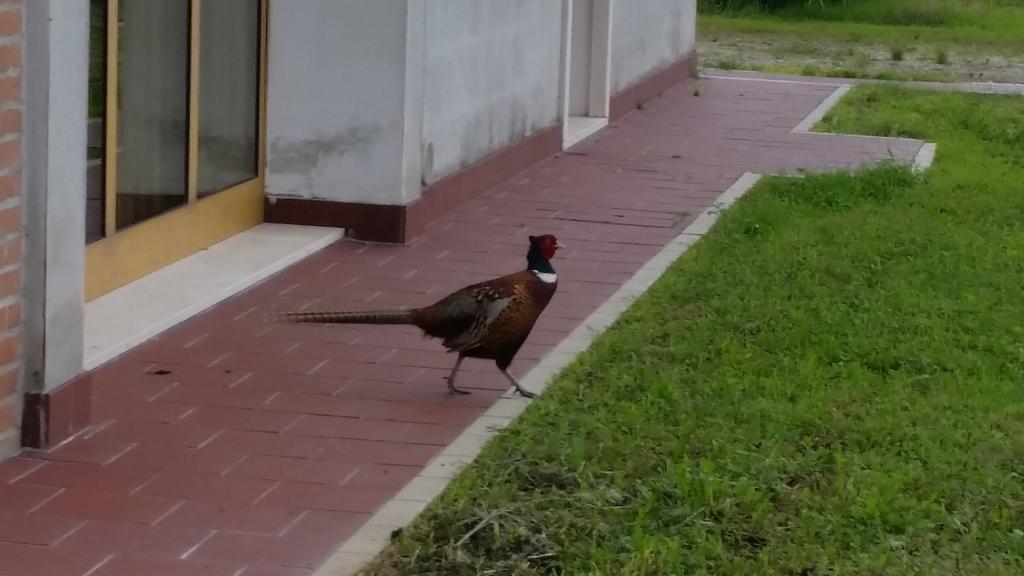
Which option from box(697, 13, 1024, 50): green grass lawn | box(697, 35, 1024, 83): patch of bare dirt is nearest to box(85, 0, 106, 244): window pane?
box(697, 35, 1024, 83): patch of bare dirt

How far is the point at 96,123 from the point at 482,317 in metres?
2.21

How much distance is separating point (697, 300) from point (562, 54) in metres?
4.77

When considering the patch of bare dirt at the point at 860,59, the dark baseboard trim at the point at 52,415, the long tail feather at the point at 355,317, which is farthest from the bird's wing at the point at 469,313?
the patch of bare dirt at the point at 860,59

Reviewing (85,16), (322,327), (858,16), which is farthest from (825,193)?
(858,16)

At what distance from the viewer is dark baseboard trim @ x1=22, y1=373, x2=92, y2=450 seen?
5.76m

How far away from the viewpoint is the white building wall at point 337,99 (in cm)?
907

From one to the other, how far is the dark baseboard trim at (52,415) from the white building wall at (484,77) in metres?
3.94

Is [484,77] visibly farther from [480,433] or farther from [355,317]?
[480,433]

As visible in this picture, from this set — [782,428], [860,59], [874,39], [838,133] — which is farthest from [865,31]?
[782,428]

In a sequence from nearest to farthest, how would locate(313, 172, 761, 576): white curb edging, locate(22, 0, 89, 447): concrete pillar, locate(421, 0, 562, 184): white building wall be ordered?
locate(313, 172, 761, 576): white curb edging → locate(22, 0, 89, 447): concrete pillar → locate(421, 0, 562, 184): white building wall

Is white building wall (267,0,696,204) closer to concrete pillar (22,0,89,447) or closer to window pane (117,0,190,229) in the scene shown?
window pane (117,0,190,229)

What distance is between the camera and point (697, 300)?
27.0 feet

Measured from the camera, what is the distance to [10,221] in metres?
5.59

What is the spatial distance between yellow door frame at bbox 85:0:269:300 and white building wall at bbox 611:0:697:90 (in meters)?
5.90
